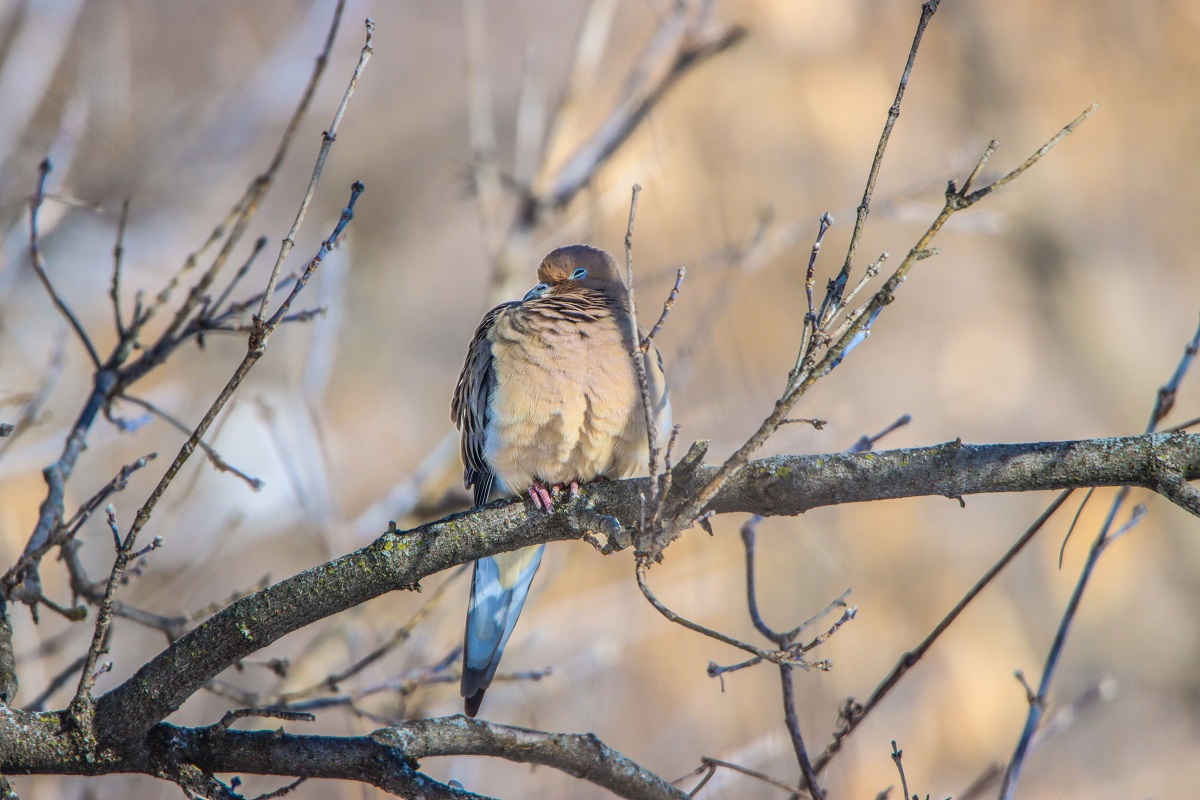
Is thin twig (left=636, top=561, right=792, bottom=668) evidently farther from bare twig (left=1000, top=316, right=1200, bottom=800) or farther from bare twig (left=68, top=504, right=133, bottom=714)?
bare twig (left=68, top=504, right=133, bottom=714)

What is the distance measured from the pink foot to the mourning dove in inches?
1.4

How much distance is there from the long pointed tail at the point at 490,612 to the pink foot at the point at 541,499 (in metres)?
0.51

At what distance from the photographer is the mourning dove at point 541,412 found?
2.71 metres

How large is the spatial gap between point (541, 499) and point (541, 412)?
19.2 inches

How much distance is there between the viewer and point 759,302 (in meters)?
8.18

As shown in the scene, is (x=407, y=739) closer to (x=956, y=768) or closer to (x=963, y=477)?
Result: (x=963, y=477)

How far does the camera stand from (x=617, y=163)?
5.50 meters

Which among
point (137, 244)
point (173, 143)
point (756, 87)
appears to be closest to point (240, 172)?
point (137, 244)

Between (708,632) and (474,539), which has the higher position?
(474,539)

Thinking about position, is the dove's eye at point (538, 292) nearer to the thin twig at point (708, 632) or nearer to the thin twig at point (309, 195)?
the thin twig at point (309, 195)

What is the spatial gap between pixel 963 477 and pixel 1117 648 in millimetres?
8680

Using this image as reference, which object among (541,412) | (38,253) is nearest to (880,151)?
(541,412)

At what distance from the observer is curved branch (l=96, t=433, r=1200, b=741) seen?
160 cm

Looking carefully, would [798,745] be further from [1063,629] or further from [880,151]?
[880,151]
